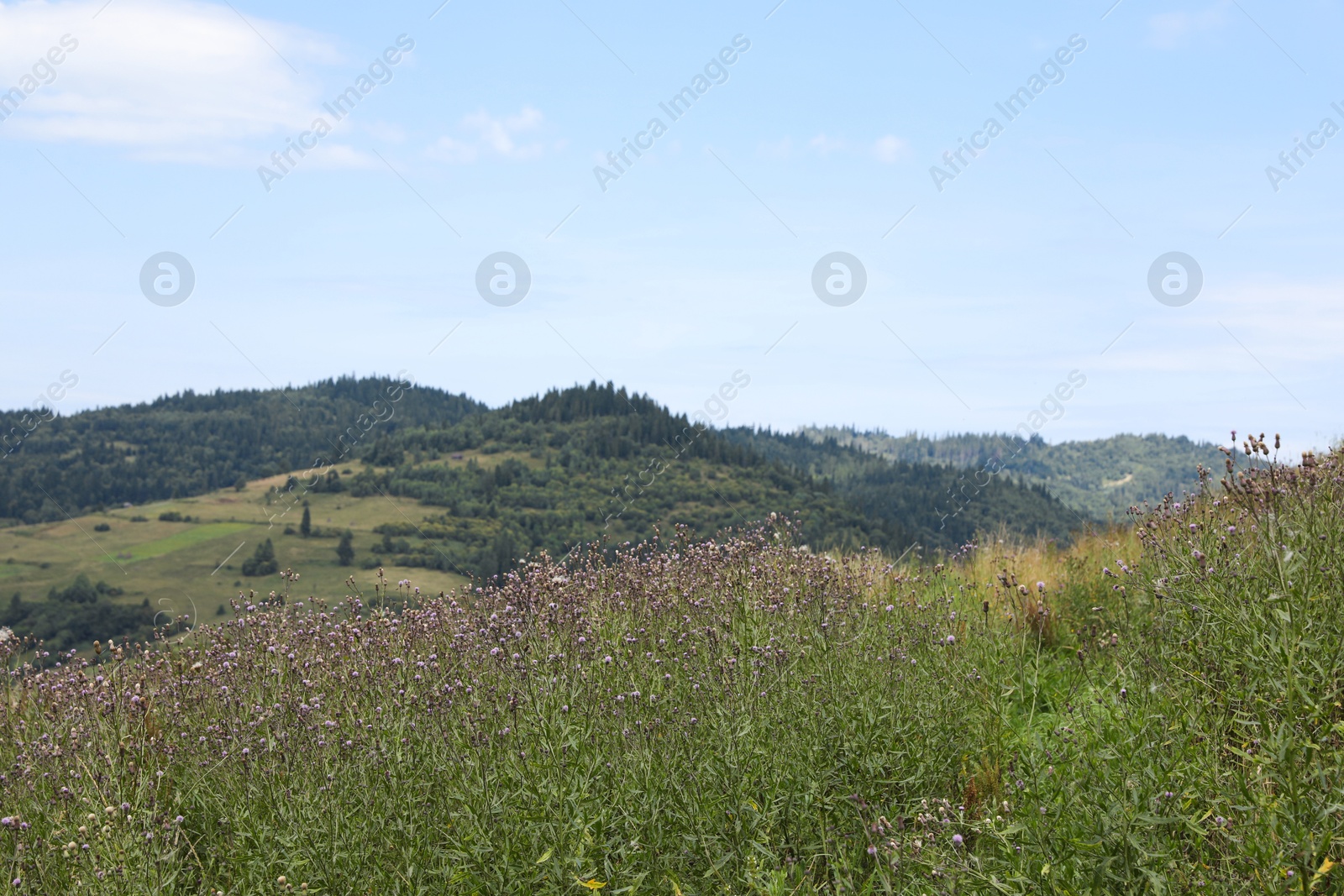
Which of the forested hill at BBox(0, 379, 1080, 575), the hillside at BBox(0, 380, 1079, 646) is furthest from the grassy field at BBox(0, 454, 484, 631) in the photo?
the forested hill at BBox(0, 379, 1080, 575)

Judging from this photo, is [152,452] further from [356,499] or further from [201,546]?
[201,546]

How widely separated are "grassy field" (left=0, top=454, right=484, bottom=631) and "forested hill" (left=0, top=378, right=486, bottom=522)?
587cm

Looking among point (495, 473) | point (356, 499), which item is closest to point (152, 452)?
point (356, 499)

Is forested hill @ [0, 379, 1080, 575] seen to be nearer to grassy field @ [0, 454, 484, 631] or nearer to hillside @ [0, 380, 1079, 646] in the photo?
hillside @ [0, 380, 1079, 646]

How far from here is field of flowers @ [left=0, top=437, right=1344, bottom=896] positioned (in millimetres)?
3809

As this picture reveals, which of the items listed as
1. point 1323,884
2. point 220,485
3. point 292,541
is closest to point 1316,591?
point 1323,884

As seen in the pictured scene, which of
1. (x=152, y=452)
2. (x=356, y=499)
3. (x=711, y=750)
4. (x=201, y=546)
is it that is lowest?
(x=201, y=546)

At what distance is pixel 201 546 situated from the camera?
130875 mm

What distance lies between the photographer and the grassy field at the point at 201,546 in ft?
389

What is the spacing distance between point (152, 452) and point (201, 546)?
190ft

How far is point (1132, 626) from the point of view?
5.11 meters

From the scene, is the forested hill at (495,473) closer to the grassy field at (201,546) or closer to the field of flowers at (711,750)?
the grassy field at (201,546)

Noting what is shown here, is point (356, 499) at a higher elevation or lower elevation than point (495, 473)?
lower

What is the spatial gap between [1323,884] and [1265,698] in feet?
3.08
